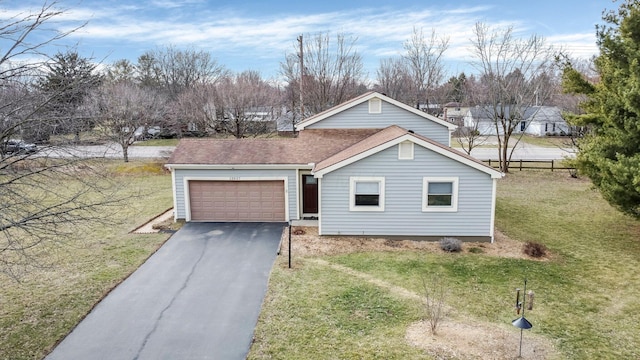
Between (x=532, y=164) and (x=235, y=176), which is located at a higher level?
(x=235, y=176)

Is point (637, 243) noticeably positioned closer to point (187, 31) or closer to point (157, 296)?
point (157, 296)

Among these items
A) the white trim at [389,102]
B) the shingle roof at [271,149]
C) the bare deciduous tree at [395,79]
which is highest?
the bare deciduous tree at [395,79]

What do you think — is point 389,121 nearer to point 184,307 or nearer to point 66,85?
point 184,307

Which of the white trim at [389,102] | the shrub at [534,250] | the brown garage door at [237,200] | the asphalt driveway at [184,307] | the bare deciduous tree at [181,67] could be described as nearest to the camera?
the asphalt driveway at [184,307]

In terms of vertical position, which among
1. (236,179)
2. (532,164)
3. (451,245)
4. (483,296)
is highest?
(236,179)

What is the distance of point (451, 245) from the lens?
13727 mm

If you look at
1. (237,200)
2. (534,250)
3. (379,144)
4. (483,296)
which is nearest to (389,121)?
(379,144)

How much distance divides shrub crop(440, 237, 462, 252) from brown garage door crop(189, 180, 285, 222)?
6.65 m

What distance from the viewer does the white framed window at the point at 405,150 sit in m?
14.2

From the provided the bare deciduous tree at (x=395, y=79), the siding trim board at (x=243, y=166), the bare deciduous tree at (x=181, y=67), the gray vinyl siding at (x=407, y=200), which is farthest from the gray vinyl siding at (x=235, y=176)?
the bare deciduous tree at (x=181, y=67)

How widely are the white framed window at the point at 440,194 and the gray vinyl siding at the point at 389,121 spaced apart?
4.64 meters

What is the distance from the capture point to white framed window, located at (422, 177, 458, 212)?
1438 cm

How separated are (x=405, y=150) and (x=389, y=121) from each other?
4.69 meters

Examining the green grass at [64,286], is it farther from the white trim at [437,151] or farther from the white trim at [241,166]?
the white trim at [437,151]
